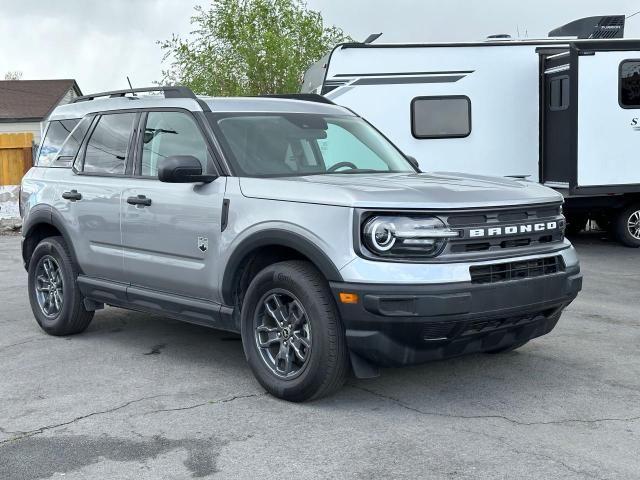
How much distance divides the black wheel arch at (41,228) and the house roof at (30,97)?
125 feet

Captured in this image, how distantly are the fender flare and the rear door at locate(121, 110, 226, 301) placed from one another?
0.45ft

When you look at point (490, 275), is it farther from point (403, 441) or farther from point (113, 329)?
point (113, 329)

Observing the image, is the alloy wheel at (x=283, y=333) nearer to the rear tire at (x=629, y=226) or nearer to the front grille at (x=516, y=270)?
the front grille at (x=516, y=270)

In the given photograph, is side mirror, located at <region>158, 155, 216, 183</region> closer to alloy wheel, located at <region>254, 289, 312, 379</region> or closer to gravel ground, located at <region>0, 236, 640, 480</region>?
alloy wheel, located at <region>254, 289, 312, 379</region>

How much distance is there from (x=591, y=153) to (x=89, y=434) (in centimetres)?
1010

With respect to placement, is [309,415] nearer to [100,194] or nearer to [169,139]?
[169,139]

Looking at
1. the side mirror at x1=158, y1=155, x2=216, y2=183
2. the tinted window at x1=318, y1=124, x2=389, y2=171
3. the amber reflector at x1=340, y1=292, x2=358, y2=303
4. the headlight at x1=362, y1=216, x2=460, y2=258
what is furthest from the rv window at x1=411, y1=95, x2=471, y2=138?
the amber reflector at x1=340, y1=292, x2=358, y2=303

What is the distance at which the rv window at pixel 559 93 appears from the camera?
520 inches

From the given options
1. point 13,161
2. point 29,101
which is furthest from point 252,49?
point 29,101

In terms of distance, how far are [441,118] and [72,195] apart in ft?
25.4

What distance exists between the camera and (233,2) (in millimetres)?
30266

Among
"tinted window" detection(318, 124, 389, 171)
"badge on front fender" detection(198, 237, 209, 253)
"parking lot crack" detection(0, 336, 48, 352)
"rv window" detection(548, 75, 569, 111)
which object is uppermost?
"rv window" detection(548, 75, 569, 111)

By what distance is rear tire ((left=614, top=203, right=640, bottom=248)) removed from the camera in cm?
1357

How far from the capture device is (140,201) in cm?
615
